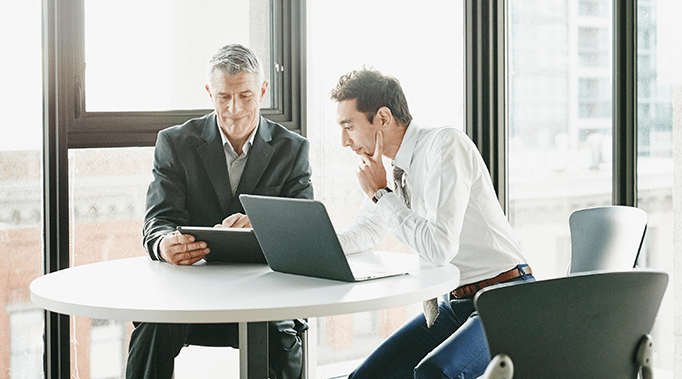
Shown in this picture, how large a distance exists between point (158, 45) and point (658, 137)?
7.42 ft

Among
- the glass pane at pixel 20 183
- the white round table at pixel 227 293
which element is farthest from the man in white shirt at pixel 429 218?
the glass pane at pixel 20 183

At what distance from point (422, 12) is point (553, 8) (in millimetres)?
668

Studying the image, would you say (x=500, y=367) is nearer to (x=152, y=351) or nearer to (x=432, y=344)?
(x=432, y=344)

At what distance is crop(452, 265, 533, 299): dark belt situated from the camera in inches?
76.4

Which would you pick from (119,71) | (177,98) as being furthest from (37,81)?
(177,98)

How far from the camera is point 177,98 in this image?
289cm

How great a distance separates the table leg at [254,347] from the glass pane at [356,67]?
5.22 ft

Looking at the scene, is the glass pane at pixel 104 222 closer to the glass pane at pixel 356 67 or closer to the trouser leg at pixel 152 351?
the trouser leg at pixel 152 351

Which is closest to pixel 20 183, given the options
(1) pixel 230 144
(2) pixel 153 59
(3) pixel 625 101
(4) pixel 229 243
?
(2) pixel 153 59

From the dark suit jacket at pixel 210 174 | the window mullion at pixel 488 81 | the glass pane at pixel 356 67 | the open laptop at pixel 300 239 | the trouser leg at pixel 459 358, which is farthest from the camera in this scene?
the window mullion at pixel 488 81

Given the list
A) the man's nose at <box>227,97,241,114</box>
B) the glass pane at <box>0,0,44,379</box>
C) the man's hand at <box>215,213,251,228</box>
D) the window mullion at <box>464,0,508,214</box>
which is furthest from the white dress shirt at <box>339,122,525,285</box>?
the window mullion at <box>464,0,508,214</box>

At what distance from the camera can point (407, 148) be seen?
2.10 m

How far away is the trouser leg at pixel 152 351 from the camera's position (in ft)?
7.18

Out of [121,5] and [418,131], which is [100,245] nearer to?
[121,5]
